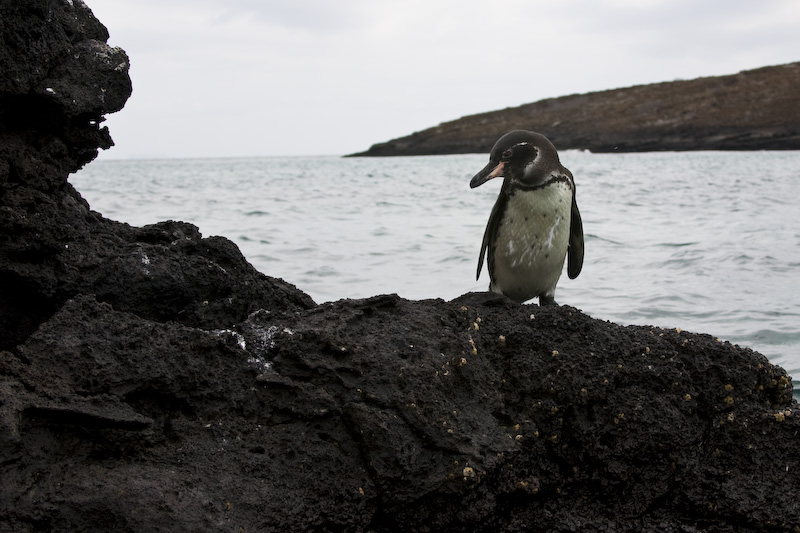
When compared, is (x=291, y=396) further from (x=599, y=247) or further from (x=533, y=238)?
(x=599, y=247)

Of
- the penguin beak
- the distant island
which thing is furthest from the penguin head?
the distant island

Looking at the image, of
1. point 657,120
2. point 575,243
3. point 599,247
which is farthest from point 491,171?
point 657,120

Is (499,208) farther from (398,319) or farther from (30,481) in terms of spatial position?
(30,481)

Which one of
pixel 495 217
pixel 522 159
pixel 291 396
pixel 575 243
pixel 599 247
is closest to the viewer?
pixel 291 396

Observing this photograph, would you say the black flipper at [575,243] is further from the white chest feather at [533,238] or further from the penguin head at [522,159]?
the penguin head at [522,159]

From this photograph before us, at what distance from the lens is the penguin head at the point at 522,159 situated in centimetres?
384

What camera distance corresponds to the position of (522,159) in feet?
12.7

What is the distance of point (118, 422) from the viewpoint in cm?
224

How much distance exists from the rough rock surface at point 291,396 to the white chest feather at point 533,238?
0.84m

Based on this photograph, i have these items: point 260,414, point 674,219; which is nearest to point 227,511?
point 260,414

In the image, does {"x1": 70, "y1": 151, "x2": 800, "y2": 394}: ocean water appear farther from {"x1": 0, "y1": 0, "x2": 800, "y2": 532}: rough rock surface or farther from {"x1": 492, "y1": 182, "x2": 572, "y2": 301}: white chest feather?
{"x1": 0, "y1": 0, "x2": 800, "y2": 532}: rough rock surface

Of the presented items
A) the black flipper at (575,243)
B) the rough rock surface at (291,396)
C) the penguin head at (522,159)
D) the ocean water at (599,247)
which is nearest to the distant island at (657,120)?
the ocean water at (599,247)

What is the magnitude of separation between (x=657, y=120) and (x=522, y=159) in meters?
65.4

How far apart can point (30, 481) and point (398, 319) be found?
1.28 metres
